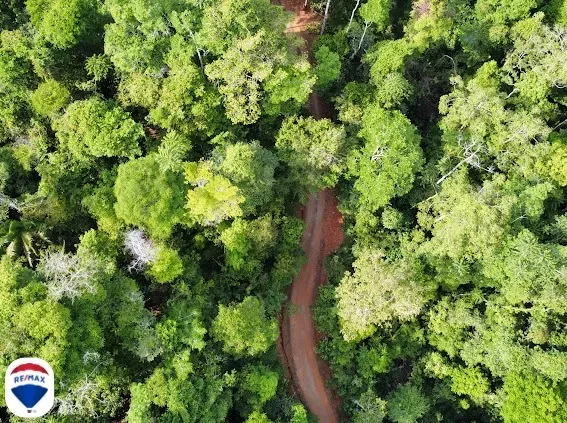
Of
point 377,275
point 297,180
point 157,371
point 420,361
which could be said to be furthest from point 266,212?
point 420,361

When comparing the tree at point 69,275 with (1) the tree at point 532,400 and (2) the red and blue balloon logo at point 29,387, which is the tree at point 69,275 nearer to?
(2) the red and blue balloon logo at point 29,387

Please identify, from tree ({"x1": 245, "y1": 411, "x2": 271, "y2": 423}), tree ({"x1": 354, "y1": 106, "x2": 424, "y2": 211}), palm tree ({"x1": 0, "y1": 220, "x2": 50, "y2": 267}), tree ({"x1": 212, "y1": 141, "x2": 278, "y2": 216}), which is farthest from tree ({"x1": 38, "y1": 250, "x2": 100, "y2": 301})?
tree ({"x1": 354, "y1": 106, "x2": 424, "y2": 211})

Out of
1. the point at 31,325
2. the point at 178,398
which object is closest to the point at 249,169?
the point at 178,398

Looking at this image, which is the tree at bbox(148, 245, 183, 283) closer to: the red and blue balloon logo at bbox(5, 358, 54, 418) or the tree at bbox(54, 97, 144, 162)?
the tree at bbox(54, 97, 144, 162)

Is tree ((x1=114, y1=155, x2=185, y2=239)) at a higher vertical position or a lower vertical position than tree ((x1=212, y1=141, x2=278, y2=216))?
higher

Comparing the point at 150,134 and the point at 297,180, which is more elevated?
the point at 150,134

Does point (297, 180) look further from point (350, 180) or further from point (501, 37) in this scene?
point (501, 37)

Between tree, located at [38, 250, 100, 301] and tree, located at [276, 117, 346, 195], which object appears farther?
tree, located at [276, 117, 346, 195]
